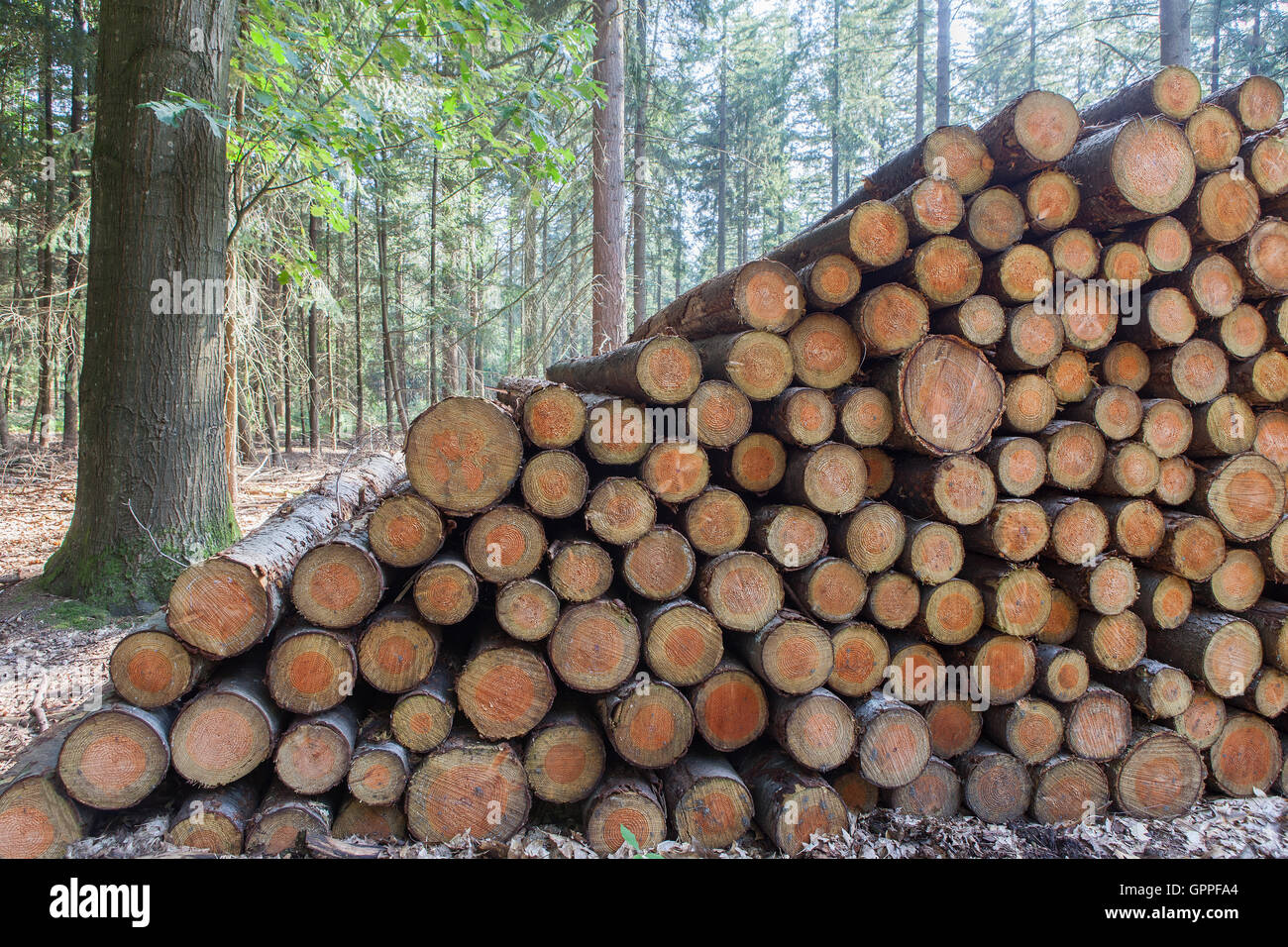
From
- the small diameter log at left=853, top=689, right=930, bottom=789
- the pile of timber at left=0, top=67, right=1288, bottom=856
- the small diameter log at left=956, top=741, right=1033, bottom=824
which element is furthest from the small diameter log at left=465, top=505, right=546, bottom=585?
the small diameter log at left=956, top=741, right=1033, bottom=824

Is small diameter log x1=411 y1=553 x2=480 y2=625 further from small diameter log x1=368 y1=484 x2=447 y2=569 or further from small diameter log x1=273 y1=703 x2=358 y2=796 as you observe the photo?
small diameter log x1=273 y1=703 x2=358 y2=796

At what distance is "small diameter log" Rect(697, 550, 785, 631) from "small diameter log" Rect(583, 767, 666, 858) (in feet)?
2.65

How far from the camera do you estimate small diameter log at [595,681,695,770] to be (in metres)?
2.74

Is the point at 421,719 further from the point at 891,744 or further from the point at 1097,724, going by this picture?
the point at 1097,724

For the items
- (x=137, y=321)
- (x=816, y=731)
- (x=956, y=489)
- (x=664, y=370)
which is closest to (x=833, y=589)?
(x=816, y=731)

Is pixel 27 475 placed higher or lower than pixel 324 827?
higher

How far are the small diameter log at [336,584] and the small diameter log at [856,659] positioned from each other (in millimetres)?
2059

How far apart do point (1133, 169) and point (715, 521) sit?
2575 mm

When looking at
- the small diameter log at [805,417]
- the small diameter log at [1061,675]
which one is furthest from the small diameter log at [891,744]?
the small diameter log at [805,417]

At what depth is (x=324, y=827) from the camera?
257 centimetres

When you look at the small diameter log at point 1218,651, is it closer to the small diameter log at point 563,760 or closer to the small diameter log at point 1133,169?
the small diameter log at point 1133,169
